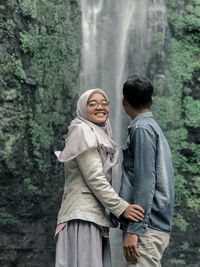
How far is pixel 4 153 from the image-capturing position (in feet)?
18.6

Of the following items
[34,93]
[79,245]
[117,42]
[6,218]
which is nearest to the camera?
[79,245]

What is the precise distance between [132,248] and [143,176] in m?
0.39

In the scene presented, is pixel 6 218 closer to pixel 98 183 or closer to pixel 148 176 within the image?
pixel 98 183

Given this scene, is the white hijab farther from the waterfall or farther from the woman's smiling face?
the waterfall

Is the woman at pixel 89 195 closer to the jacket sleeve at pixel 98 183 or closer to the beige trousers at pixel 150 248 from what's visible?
the jacket sleeve at pixel 98 183

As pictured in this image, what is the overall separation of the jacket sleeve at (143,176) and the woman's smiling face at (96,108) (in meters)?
0.32

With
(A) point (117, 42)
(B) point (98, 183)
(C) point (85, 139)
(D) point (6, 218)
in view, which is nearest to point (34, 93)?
(D) point (6, 218)

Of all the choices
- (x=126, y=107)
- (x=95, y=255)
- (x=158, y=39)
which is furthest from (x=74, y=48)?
(x=95, y=255)

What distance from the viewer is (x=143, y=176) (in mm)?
2641

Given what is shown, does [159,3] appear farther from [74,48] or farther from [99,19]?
[74,48]

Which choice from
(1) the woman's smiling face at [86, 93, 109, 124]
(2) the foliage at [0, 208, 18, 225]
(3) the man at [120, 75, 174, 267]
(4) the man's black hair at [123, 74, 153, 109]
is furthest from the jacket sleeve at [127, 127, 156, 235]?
(2) the foliage at [0, 208, 18, 225]

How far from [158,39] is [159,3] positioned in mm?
586

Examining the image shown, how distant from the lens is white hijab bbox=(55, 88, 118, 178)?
277 cm

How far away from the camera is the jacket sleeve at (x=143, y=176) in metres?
2.64
